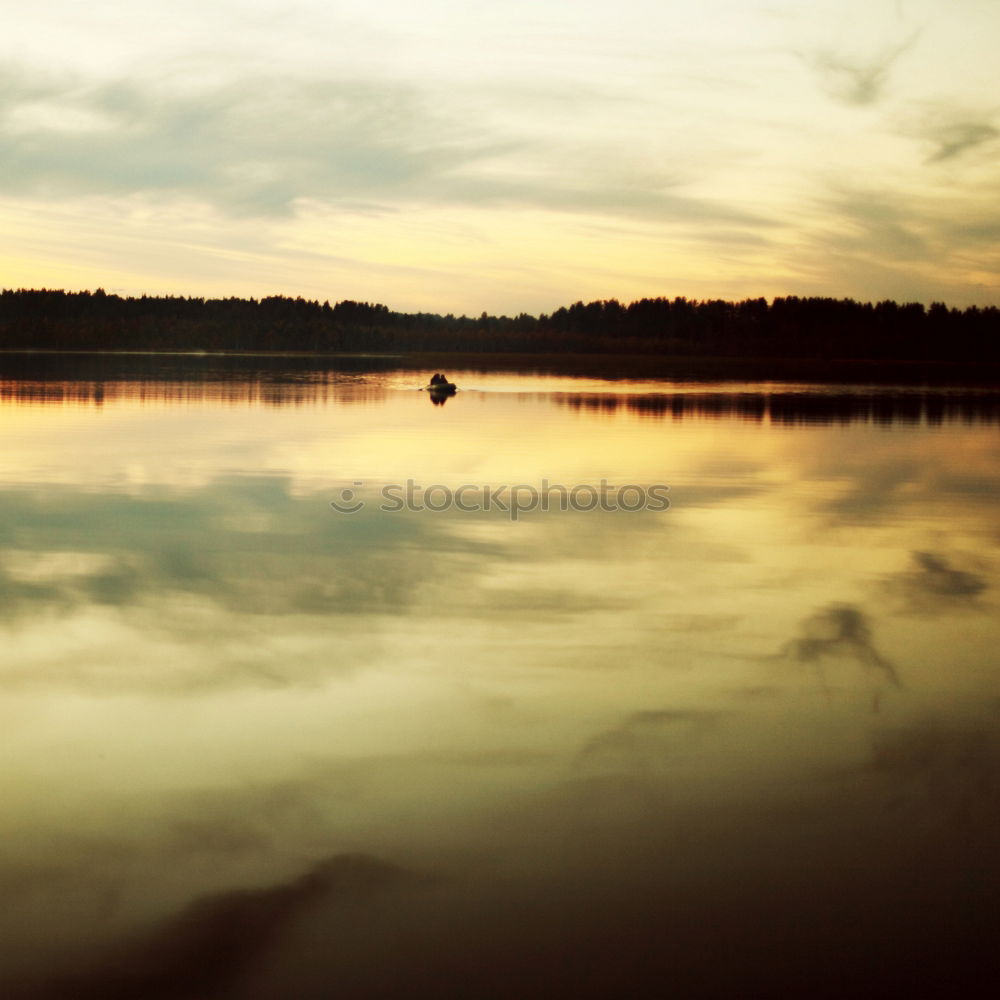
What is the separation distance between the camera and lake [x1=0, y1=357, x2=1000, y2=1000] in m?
4.88

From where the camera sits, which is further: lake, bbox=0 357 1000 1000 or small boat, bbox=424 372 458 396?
small boat, bbox=424 372 458 396

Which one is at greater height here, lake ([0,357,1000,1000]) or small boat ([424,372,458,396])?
small boat ([424,372,458,396])

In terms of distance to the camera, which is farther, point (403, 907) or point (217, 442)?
point (217, 442)

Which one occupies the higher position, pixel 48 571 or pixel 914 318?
→ pixel 914 318

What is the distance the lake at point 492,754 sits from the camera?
16.0ft

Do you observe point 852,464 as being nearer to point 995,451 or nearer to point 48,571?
point 995,451

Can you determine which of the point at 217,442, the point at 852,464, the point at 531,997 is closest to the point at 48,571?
the point at 531,997

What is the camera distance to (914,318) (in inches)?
6304

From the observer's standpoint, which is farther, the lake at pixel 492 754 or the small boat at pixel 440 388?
the small boat at pixel 440 388

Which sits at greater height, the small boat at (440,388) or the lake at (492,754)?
the small boat at (440,388)

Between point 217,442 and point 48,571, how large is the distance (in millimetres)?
15275

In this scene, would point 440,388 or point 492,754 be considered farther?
point 440,388

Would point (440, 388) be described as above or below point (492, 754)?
above

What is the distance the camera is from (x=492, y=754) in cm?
685
